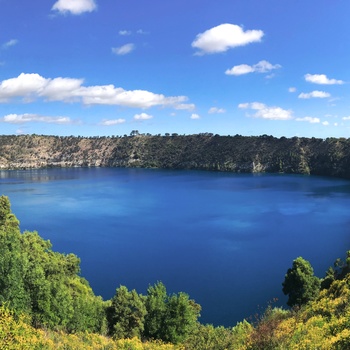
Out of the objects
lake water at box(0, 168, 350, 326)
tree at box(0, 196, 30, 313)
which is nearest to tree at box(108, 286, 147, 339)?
tree at box(0, 196, 30, 313)

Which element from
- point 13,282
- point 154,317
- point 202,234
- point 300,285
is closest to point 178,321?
point 154,317

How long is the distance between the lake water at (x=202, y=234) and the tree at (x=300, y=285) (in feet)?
10.7

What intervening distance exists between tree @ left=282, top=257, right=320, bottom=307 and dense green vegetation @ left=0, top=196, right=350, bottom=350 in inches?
184

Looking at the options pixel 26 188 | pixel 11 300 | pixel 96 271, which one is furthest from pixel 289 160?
pixel 11 300

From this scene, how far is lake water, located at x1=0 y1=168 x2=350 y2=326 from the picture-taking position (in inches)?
1804

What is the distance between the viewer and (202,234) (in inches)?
2832

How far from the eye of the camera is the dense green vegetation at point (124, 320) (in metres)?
14.1

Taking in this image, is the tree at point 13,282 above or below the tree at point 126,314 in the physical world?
above

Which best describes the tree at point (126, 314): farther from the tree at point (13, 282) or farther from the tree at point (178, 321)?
the tree at point (13, 282)

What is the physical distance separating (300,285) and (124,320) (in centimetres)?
1972

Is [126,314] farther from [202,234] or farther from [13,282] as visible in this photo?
[202,234]

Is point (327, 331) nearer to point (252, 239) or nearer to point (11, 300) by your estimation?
point (11, 300)

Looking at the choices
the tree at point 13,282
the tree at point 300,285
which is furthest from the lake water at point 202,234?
the tree at point 13,282

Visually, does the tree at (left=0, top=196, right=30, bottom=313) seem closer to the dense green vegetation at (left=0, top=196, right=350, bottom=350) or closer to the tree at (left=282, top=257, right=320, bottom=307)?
the dense green vegetation at (left=0, top=196, right=350, bottom=350)
